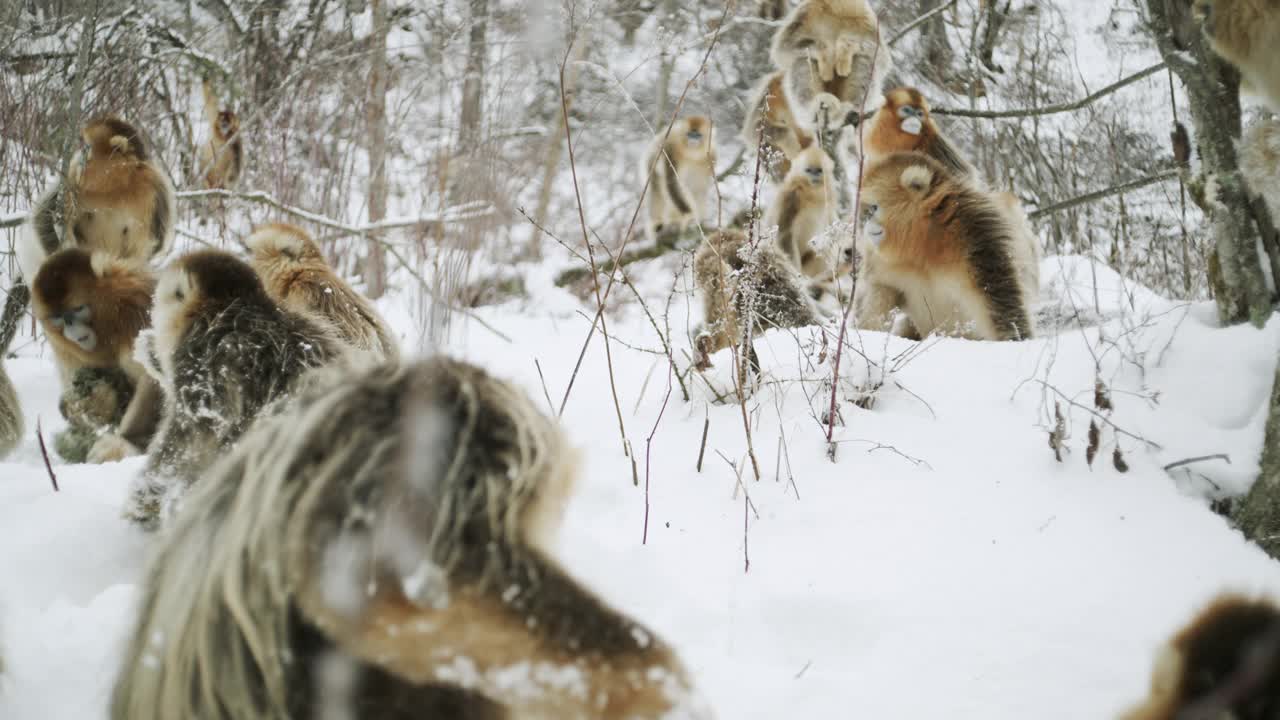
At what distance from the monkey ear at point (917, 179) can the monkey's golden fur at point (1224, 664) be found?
9.14 feet

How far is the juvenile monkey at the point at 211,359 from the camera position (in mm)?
2166

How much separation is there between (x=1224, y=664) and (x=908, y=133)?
381 cm

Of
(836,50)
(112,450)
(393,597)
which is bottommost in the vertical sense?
(112,450)

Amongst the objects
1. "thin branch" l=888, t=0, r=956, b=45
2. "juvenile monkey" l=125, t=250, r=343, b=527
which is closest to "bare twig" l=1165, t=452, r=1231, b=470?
"juvenile monkey" l=125, t=250, r=343, b=527

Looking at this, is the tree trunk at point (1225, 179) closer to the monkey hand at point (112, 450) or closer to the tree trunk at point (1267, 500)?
the tree trunk at point (1267, 500)

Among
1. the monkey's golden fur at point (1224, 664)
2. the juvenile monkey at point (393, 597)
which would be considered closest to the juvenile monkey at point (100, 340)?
the juvenile monkey at point (393, 597)

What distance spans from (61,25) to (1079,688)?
6.01 meters

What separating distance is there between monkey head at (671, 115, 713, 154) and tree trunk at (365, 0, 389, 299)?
3198 millimetres

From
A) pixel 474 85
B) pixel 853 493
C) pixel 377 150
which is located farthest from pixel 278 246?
pixel 853 493

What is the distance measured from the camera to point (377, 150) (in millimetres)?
5922

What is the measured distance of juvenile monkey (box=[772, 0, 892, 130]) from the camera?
16.9ft

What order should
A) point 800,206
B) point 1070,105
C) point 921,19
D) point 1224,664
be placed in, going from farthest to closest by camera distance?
1. point 800,206
2. point 921,19
3. point 1070,105
4. point 1224,664

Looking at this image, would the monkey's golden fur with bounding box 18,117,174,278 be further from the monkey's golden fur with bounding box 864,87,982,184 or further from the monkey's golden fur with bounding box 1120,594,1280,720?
the monkey's golden fur with bounding box 1120,594,1280,720

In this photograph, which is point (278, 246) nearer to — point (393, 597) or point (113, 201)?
point (113, 201)
